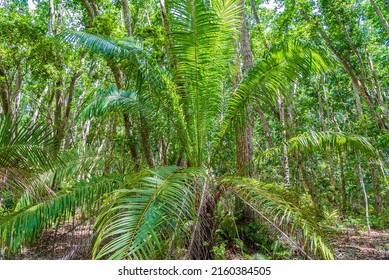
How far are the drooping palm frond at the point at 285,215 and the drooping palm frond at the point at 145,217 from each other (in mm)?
597

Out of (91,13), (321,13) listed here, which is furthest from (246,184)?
(321,13)

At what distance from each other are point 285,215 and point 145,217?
136 centimetres

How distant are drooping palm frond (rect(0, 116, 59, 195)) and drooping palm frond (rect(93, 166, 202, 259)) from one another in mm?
820

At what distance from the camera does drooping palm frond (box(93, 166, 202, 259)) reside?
1883 mm

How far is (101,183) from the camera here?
3146mm

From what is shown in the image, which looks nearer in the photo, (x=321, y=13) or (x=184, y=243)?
(x=184, y=243)

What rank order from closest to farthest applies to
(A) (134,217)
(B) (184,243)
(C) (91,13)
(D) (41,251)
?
1. (A) (134,217)
2. (B) (184,243)
3. (D) (41,251)
4. (C) (91,13)

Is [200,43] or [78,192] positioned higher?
[200,43]

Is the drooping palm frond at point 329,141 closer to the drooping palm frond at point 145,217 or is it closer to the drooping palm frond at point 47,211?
the drooping palm frond at point 145,217

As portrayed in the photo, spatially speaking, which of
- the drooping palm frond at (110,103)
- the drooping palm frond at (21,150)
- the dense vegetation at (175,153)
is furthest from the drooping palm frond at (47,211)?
the drooping palm frond at (110,103)
